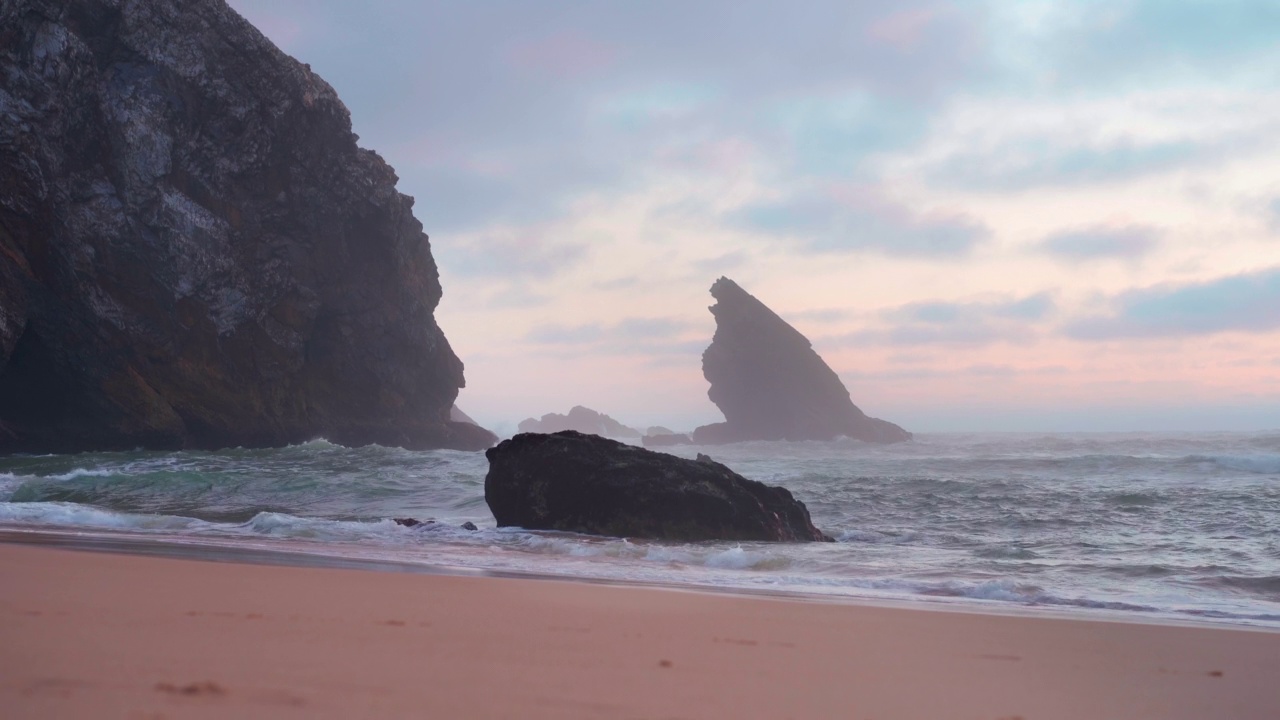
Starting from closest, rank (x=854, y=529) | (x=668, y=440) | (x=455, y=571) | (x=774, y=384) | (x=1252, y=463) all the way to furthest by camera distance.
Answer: (x=455, y=571), (x=854, y=529), (x=1252, y=463), (x=774, y=384), (x=668, y=440)

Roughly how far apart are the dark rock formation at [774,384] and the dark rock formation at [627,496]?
62226 mm

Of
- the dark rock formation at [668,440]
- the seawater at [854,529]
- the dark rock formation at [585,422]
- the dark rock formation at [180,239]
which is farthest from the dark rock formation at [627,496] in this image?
the dark rock formation at [585,422]

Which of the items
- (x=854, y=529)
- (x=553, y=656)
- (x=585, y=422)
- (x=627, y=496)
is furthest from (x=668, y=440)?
(x=553, y=656)

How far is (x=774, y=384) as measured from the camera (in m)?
74.9

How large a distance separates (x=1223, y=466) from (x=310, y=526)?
24.9 m

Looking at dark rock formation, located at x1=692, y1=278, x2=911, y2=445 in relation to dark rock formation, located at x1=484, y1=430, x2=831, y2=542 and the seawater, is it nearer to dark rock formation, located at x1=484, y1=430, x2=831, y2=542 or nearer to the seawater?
the seawater

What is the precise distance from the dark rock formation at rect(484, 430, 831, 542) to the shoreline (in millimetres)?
3591

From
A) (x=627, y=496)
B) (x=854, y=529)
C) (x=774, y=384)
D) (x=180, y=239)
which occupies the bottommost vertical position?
(x=854, y=529)

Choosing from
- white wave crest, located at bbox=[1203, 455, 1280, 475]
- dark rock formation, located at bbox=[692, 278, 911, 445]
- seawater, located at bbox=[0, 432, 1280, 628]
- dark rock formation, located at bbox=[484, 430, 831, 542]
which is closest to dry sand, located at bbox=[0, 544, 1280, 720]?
seawater, located at bbox=[0, 432, 1280, 628]

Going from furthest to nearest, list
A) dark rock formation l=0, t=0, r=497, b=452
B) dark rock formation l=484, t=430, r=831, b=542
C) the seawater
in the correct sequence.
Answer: dark rock formation l=0, t=0, r=497, b=452 → dark rock formation l=484, t=430, r=831, b=542 → the seawater

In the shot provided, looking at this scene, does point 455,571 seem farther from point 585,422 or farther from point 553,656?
point 585,422

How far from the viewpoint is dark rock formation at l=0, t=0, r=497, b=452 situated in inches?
973

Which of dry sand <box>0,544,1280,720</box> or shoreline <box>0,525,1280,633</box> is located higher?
dry sand <box>0,544,1280,720</box>

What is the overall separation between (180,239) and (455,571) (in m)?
26.1
